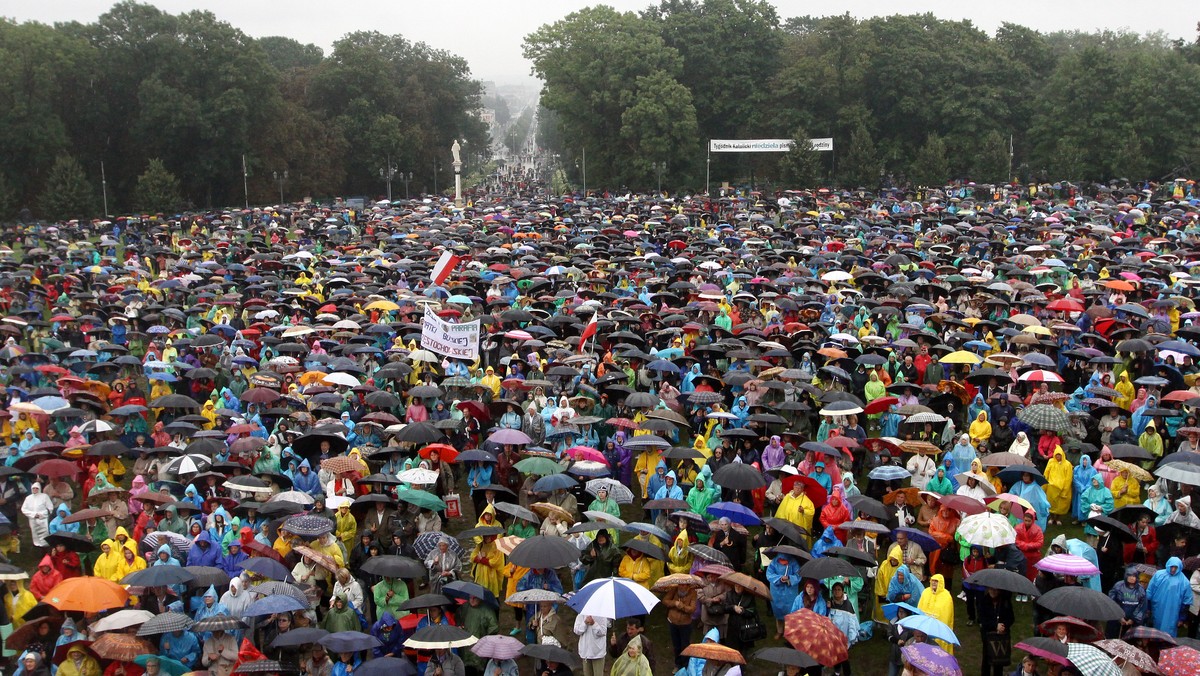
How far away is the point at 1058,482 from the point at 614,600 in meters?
6.39

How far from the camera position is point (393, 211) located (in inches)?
1772

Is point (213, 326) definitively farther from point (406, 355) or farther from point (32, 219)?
point (32, 219)

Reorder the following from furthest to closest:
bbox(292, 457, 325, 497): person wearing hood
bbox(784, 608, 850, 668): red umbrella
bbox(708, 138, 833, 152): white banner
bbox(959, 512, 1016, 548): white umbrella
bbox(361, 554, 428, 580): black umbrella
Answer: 1. bbox(708, 138, 833, 152): white banner
2. bbox(292, 457, 325, 497): person wearing hood
3. bbox(959, 512, 1016, 548): white umbrella
4. bbox(361, 554, 428, 580): black umbrella
5. bbox(784, 608, 850, 668): red umbrella

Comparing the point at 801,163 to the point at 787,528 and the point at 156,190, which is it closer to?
the point at 156,190

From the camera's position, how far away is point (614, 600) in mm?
8469

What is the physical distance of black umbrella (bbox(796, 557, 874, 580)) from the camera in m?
8.91

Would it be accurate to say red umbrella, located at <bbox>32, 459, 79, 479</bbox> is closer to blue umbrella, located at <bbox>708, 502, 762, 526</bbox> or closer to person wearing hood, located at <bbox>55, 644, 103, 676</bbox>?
person wearing hood, located at <bbox>55, 644, 103, 676</bbox>

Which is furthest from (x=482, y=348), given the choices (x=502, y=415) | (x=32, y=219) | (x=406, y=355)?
(x=32, y=219)

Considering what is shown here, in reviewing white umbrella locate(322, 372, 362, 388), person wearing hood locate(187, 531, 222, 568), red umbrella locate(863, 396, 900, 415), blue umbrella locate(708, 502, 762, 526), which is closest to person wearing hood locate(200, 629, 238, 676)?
person wearing hood locate(187, 531, 222, 568)

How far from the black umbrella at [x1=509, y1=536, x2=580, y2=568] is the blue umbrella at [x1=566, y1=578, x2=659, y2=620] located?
56 centimetres

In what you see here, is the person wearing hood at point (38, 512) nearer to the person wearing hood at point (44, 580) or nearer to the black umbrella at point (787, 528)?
Answer: the person wearing hood at point (44, 580)

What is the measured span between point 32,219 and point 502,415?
44.2 meters

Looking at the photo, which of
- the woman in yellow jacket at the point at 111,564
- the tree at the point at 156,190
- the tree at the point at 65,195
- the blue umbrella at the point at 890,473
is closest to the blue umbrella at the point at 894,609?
the blue umbrella at the point at 890,473

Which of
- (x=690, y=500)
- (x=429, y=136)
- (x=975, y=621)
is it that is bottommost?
(x=975, y=621)
